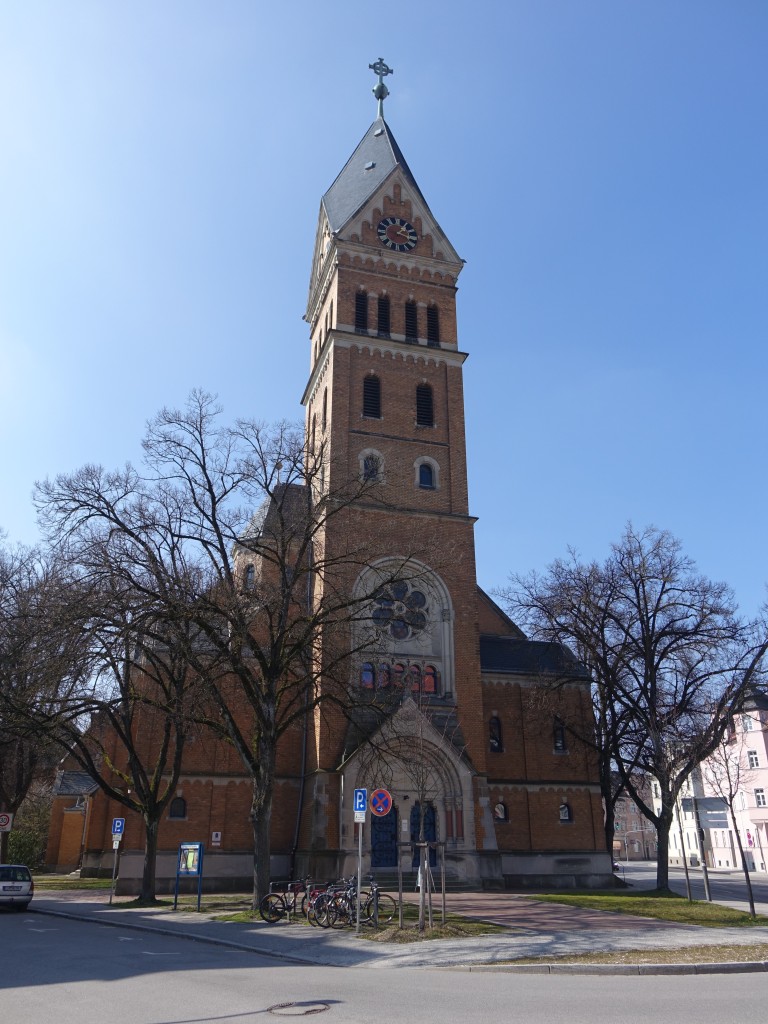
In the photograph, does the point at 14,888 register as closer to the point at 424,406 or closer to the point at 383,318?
the point at 424,406

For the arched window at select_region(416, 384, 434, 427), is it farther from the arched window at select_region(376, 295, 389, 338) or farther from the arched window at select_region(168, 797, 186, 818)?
the arched window at select_region(168, 797, 186, 818)

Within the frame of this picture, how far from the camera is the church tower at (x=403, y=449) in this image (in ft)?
94.1

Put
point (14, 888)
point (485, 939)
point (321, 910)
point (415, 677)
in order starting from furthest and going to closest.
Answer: point (415, 677)
point (14, 888)
point (321, 910)
point (485, 939)

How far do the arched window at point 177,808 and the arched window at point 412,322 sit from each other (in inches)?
857

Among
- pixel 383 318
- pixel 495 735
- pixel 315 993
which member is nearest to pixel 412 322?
pixel 383 318

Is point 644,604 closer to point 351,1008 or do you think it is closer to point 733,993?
point 733,993

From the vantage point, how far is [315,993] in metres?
10.2

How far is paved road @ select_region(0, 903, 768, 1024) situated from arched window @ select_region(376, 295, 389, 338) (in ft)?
92.2

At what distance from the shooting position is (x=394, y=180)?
41.0 m

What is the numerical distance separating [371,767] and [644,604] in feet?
41.9

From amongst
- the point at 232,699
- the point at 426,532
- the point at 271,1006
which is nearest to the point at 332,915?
the point at 271,1006

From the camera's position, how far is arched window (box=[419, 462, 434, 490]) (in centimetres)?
3453

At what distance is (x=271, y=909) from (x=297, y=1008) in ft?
36.1

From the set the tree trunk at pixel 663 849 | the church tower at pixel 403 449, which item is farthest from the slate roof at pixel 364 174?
the tree trunk at pixel 663 849
